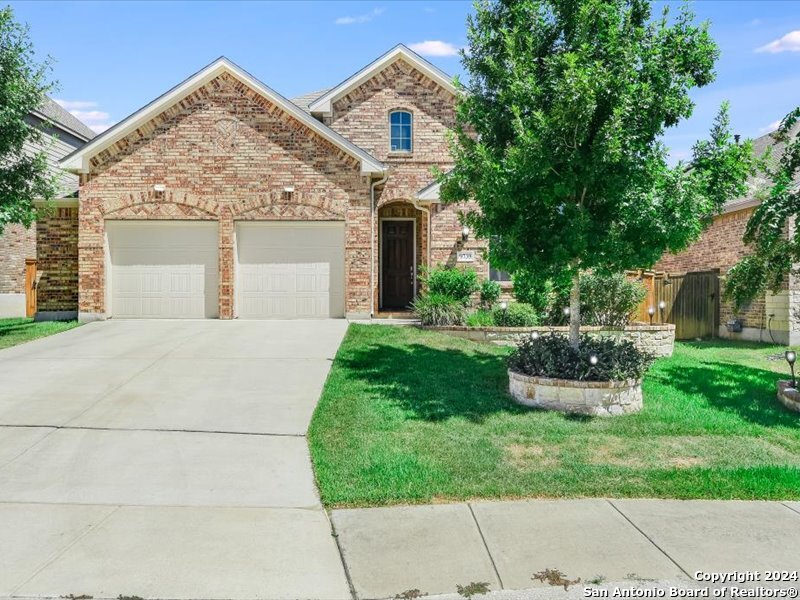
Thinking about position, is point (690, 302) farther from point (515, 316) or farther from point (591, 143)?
point (591, 143)

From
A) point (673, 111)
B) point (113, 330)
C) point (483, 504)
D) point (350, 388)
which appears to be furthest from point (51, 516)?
point (113, 330)

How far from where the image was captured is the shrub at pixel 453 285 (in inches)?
577

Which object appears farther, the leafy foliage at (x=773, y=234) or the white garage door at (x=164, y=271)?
the white garage door at (x=164, y=271)

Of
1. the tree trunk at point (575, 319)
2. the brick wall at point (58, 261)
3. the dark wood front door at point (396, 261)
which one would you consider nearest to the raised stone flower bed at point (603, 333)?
the tree trunk at point (575, 319)

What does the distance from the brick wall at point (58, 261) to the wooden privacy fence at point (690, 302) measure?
15208mm

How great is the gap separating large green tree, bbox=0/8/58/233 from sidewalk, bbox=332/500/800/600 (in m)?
11.6

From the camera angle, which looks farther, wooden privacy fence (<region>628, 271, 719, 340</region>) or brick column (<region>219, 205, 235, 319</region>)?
wooden privacy fence (<region>628, 271, 719, 340</region>)

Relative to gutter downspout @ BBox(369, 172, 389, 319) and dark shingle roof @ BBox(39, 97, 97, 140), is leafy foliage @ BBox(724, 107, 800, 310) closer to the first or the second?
gutter downspout @ BBox(369, 172, 389, 319)

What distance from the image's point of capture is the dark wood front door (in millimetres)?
17266

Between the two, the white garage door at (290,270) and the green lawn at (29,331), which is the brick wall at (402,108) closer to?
the white garage door at (290,270)

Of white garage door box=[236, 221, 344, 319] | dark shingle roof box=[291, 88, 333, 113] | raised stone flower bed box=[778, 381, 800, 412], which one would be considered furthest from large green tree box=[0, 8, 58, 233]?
raised stone flower bed box=[778, 381, 800, 412]

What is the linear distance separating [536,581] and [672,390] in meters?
6.82

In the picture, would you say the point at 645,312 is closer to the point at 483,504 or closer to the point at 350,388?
the point at 350,388

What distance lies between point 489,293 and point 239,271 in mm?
6186
